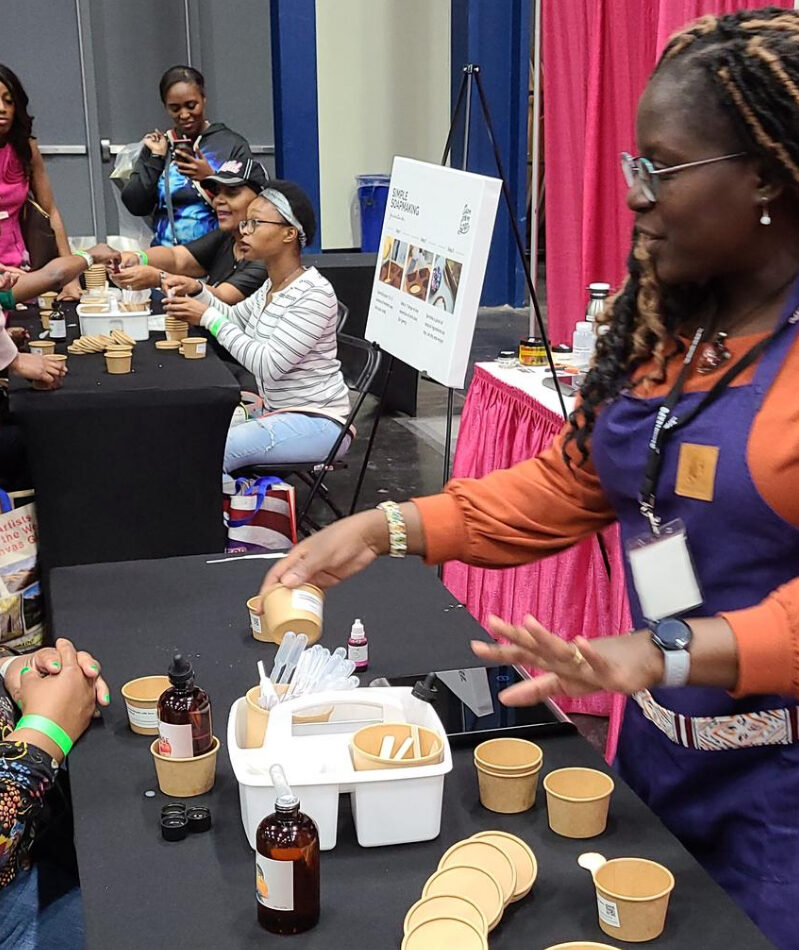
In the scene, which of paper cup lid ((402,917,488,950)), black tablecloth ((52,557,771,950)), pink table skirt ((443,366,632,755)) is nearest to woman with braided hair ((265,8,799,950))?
black tablecloth ((52,557,771,950))

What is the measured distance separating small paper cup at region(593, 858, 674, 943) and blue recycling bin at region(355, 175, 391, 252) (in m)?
8.24

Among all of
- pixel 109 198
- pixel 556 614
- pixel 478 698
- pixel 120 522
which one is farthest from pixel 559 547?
pixel 109 198

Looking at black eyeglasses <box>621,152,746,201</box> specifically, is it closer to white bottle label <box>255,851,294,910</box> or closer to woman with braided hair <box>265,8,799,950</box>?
woman with braided hair <box>265,8,799,950</box>

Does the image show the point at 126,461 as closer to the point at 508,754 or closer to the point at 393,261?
the point at 393,261

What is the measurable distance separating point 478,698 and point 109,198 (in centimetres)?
857

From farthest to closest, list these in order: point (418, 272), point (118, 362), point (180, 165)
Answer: point (180, 165), point (118, 362), point (418, 272)

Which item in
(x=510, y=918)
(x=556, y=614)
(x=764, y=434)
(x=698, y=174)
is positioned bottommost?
(x=556, y=614)

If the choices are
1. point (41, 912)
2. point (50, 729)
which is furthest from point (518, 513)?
point (41, 912)

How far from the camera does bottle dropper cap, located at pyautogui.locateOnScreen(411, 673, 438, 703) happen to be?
1361 millimetres

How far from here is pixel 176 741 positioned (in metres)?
1.30

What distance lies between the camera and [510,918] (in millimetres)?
1087

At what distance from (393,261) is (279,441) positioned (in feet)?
2.66

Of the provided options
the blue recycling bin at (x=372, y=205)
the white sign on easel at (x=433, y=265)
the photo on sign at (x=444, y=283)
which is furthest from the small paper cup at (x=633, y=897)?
the blue recycling bin at (x=372, y=205)

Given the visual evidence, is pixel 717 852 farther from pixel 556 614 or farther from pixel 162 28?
pixel 162 28
